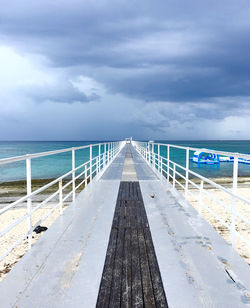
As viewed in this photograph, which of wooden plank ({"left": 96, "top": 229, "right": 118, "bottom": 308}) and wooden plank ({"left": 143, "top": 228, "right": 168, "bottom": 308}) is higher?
wooden plank ({"left": 143, "top": 228, "right": 168, "bottom": 308})

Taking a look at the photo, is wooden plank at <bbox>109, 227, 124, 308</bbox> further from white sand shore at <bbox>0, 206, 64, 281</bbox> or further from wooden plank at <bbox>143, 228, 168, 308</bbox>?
white sand shore at <bbox>0, 206, 64, 281</bbox>

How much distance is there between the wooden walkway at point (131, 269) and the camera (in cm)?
213

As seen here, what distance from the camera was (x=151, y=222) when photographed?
4.13 metres

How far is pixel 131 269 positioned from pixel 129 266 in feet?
0.22

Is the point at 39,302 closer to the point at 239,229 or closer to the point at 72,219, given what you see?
the point at 72,219

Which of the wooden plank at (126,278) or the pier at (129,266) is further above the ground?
the wooden plank at (126,278)

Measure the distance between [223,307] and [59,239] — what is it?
2240mm

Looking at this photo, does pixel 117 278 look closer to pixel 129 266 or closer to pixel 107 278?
pixel 107 278

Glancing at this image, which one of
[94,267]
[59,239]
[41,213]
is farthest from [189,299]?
[41,213]

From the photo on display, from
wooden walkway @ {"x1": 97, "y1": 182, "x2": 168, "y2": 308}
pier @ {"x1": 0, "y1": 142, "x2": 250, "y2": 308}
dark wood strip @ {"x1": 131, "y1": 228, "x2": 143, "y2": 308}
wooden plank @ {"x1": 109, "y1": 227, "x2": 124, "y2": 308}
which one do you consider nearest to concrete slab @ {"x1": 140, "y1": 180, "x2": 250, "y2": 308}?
pier @ {"x1": 0, "y1": 142, "x2": 250, "y2": 308}

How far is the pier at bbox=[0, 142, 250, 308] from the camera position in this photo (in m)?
2.16

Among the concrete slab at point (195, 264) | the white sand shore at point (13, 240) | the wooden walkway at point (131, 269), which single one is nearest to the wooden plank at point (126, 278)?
the wooden walkway at point (131, 269)

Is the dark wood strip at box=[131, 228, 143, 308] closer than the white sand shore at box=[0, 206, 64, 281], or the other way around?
the dark wood strip at box=[131, 228, 143, 308]

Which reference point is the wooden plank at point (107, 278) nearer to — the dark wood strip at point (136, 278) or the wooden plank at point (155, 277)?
the dark wood strip at point (136, 278)
